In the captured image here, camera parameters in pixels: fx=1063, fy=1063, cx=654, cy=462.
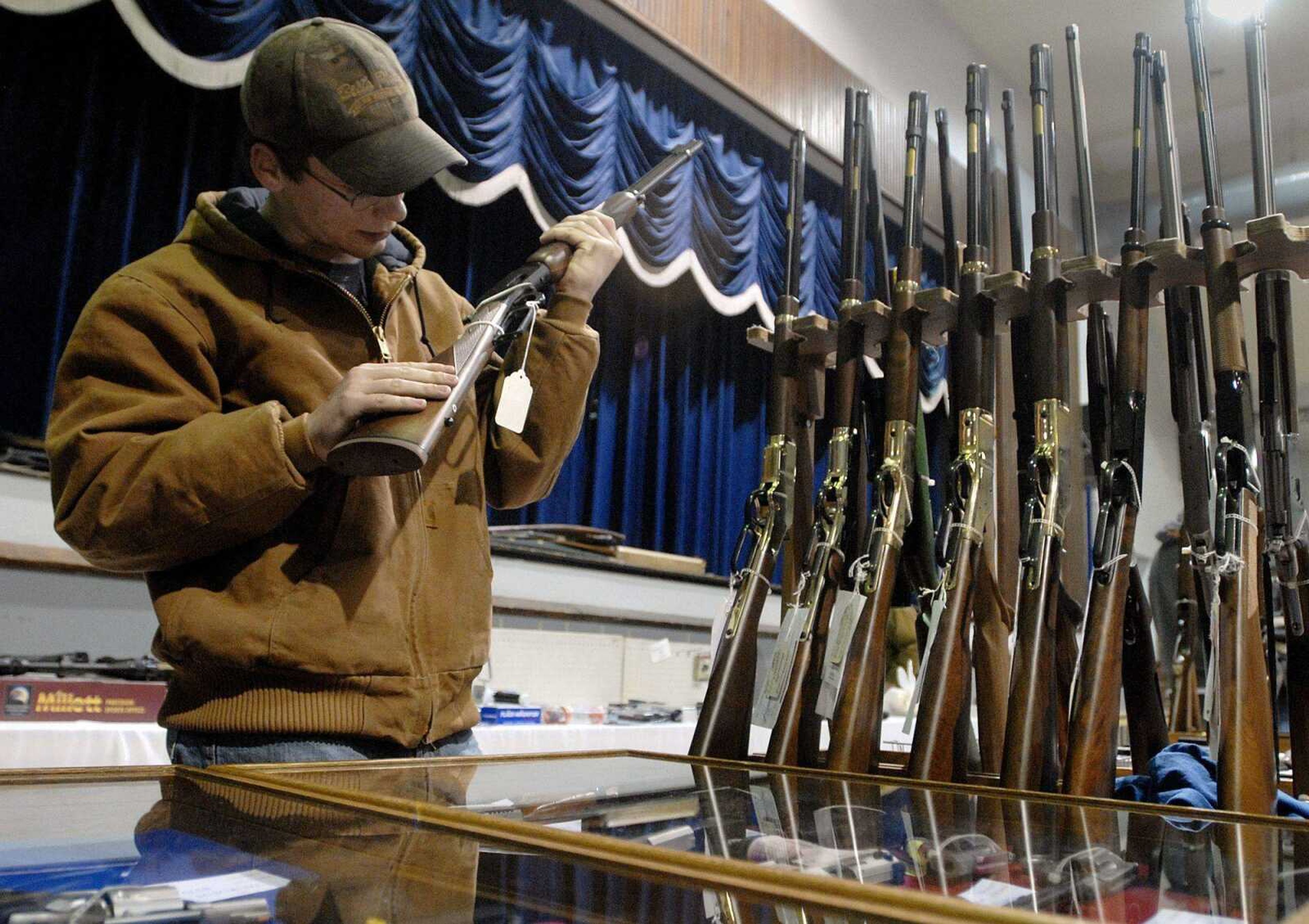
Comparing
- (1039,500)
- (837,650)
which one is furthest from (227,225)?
(1039,500)

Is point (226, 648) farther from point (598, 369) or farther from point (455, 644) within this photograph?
point (598, 369)

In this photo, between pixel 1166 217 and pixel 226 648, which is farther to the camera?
pixel 1166 217

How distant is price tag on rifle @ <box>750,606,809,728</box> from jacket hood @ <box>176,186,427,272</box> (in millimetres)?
612

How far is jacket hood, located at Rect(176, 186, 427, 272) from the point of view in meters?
1.11

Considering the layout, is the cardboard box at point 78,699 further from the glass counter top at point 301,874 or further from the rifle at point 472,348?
the glass counter top at point 301,874

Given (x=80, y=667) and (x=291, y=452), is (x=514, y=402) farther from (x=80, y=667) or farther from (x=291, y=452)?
(x=80, y=667)

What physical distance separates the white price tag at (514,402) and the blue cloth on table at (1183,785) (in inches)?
27.1

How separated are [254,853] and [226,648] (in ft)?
1.69

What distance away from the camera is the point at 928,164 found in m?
4.69

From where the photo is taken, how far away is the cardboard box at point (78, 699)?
1.73 metres

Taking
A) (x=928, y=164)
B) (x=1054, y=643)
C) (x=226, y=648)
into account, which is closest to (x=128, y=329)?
(x=226, y=648)

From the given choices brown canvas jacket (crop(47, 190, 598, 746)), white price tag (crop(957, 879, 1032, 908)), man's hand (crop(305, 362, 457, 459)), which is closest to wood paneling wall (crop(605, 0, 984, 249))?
brown canvas jacket (crop(47, 190, 598, 746))

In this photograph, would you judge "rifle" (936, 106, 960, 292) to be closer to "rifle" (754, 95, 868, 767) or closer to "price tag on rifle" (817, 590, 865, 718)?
"rifle" (754, 95, 868, 767)

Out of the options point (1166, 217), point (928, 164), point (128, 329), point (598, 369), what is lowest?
point (128, 329)
